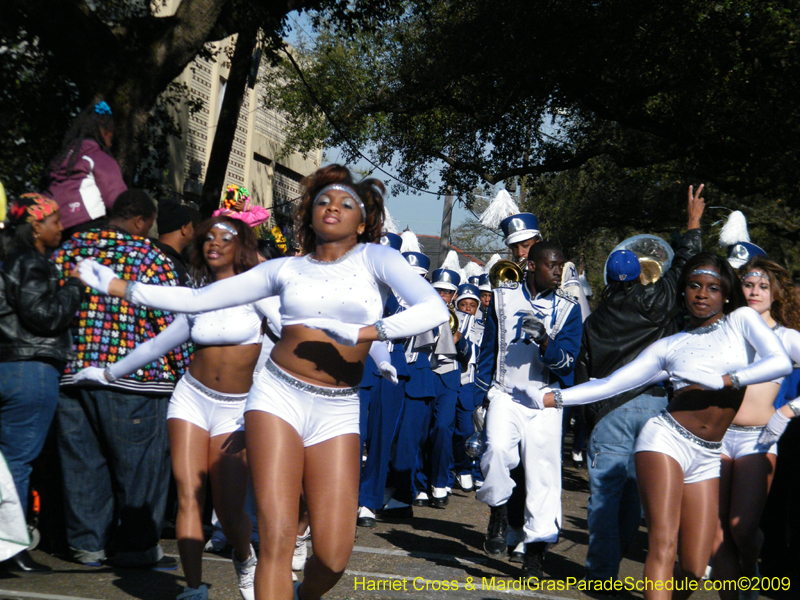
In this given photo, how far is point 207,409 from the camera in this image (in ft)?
16.3

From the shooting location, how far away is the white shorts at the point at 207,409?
4941 millimetres

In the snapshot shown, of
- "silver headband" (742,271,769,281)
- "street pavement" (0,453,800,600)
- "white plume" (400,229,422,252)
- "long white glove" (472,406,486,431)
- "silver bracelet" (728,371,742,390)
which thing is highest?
"white plume" (400,229,422,252)

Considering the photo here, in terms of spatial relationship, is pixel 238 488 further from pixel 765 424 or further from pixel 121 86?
pixel 121 86

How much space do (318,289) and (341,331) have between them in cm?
44

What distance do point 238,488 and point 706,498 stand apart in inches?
93.5

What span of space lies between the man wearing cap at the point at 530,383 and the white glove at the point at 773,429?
1.43 metres

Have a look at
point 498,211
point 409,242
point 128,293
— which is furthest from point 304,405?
point 498,211

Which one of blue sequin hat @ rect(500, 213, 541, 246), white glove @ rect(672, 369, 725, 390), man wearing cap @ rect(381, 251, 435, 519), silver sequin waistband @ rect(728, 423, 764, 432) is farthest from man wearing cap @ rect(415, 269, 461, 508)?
white glove @ rect(672, 369, 725, 390)

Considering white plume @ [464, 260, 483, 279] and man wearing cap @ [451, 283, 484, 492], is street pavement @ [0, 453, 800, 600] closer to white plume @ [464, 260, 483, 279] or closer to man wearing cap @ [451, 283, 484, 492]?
man wearing cap @ [451, 283, 484, 492]

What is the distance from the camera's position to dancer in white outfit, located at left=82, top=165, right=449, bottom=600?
12.7 ft

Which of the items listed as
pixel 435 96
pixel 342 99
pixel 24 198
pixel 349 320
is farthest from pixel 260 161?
pixel 349 320

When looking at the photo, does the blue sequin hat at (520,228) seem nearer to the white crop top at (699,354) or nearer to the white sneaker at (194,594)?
the white crop top at (699,354)

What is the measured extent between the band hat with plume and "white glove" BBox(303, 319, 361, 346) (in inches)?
177

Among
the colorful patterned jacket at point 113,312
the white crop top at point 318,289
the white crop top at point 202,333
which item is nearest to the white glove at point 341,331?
the white crop top at point 318,289
